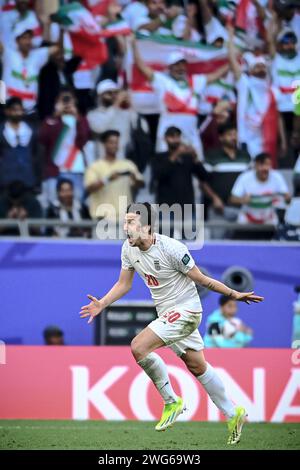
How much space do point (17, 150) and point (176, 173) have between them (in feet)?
7.41

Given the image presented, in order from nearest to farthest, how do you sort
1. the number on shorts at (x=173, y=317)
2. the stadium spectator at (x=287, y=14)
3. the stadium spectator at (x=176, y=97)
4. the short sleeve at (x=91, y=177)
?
the number on shorts at (x=173, y=317), the short sleeve at (x=91, y=177), the stadium spectator at (x=176, y=97), the stadium spectator at (x=287, y=14)

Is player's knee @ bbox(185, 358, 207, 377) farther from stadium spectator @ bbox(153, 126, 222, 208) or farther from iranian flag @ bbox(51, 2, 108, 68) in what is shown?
iranian flag @ bbox(51, 2, 108, 68)

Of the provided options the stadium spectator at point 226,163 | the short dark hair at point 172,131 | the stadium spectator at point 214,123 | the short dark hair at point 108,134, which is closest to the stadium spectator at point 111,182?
the short dark hair at point 108,134

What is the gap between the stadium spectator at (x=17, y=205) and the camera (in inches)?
583

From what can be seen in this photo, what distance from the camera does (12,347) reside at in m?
13.7

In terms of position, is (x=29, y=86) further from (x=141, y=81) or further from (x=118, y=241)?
(x=118, y=241)

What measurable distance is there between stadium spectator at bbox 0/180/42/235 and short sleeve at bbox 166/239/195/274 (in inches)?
208

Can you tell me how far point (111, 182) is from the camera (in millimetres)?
14953

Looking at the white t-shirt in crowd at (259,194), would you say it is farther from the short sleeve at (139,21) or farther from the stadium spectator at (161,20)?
the short sleeve at (139,21)

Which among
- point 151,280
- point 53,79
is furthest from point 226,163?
point 151,280

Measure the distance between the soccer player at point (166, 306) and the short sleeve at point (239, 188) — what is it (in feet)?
17.0

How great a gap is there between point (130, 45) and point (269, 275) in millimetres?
3916

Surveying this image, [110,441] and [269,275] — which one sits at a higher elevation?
[269,275]

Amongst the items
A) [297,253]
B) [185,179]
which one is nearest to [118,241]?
Answer: [185,179]
